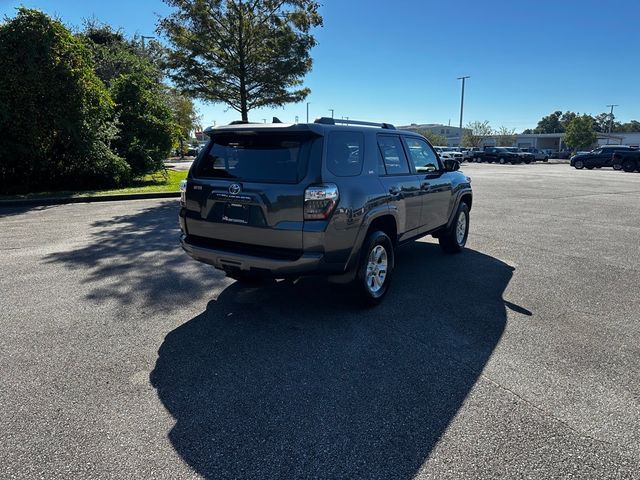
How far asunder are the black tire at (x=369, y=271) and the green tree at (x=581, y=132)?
269ft

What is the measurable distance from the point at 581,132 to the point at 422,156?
80.4 m

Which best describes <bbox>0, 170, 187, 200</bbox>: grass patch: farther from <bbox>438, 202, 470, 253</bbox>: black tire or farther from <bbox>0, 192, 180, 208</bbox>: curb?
<bbox>438, 202, 470, 253</bbox>: black tire

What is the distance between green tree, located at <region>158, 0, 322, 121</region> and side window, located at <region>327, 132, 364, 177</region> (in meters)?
11.7

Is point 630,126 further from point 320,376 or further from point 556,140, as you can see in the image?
point 320,376

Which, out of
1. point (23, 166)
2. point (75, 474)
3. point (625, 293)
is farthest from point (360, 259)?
point (23, 166)

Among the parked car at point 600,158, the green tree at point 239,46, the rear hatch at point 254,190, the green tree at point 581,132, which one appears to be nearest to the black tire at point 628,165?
the parked car at point 600,158

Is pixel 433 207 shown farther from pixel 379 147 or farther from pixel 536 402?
pixel 536 402

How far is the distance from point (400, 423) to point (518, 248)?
560cm

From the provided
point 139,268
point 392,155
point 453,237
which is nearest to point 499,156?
point 453,237

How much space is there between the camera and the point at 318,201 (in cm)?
388

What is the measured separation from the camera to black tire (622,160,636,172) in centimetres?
3262

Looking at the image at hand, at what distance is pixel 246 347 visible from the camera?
12.5ft

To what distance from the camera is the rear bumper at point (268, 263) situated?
3.91m

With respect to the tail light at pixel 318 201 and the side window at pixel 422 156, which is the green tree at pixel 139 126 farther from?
the tail light at pixel 318 201
